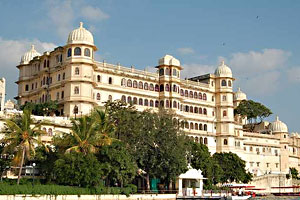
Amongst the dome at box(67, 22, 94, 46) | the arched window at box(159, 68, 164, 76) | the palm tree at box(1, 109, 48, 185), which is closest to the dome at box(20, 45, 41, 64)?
the dome at box(67, 22, 94, 46)

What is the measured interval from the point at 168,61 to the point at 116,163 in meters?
35.3

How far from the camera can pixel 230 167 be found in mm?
74438

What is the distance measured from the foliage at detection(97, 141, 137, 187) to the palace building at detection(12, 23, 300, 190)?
12.7 m

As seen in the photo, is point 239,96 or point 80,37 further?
point 239,96

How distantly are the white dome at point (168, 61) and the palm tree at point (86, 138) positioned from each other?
1288 inches

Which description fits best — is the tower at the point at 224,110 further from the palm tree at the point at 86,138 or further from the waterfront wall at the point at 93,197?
the palm tree at the point at 86,138

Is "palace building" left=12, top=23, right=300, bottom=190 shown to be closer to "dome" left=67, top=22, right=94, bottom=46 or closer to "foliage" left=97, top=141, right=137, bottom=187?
"dome" left=67, top=22, right=94, bottom=46

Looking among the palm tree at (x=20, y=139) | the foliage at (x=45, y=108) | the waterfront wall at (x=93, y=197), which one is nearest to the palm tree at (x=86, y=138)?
the palm tree at (x=20, y=139)

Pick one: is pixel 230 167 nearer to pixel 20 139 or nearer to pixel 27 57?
pixel 27 57

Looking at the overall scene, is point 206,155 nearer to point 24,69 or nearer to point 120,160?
point 120,160

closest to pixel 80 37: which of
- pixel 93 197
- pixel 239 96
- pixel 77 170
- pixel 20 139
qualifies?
pixel 20 139

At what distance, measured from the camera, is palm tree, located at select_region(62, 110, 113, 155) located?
4531cm

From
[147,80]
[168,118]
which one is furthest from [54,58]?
[168,118]

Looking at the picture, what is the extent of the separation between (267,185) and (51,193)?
178ft
